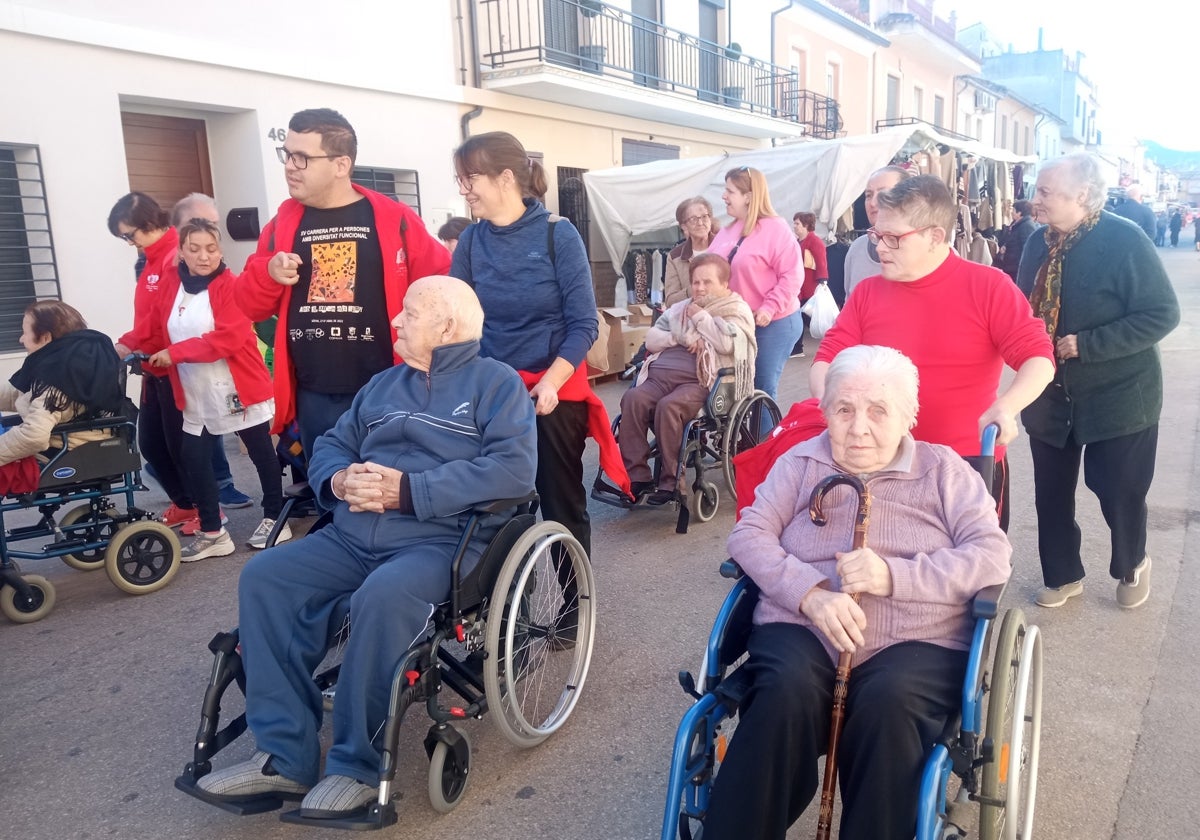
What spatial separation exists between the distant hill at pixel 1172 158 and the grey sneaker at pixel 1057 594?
296 feet

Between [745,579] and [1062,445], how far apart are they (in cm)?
194

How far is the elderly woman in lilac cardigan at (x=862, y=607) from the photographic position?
185 cm

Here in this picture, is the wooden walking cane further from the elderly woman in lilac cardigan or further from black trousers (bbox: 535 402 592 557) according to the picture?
black trousers (bbox: 535 402 592 557)

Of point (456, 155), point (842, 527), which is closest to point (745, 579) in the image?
point (842, 527)

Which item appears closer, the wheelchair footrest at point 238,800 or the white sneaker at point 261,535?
the wheelchair footrest at point 238,800

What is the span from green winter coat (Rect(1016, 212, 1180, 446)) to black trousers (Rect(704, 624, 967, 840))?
1.88 m

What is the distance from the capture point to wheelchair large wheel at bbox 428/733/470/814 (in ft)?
7.78

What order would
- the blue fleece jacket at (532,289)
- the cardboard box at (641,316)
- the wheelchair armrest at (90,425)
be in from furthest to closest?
the cardboard box at (641,316) → the wheelchair armrest at (90,425) → the blue fleece jacket at (532,289)

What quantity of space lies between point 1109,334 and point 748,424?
224 centimetres

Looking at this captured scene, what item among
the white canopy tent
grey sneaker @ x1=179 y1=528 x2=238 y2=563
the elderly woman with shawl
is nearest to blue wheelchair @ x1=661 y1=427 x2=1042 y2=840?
the elderly woman with shawl

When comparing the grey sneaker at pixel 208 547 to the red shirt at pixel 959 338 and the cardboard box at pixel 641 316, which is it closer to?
the red shirt at pixel 959 338

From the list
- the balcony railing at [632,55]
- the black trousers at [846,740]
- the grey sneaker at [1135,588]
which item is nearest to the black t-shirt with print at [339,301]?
the black trousers at [846,740]

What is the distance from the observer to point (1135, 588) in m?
3.64

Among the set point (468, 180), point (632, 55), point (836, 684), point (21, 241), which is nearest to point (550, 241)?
point (468, 180)
